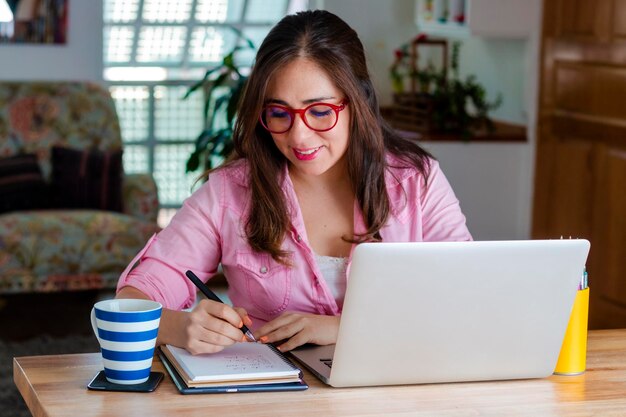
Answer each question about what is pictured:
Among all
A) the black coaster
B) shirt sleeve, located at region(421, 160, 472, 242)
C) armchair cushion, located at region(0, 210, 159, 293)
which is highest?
shirt sleeve, located at region(421, 160, 472, 242)

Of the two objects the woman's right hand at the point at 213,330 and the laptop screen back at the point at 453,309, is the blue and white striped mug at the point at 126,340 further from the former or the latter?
the laptop screen back at the point at 453,309

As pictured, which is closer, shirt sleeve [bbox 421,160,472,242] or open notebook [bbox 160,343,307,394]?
open notebook [bbox 160,343,307,394]

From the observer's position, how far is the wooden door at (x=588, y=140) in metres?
4.15

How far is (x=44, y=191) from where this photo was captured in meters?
4.85

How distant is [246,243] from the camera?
201cm

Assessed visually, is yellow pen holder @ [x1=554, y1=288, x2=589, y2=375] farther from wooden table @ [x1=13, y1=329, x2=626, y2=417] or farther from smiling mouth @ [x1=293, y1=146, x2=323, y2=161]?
smiling mouth @ [x1=293, y1=146, x2=323, y2=161]

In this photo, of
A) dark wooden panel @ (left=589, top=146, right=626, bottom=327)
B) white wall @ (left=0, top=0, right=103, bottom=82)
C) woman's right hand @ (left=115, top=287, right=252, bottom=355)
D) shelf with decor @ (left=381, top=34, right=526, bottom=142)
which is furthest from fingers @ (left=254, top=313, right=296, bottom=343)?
white wall @ (left=0, top=0, right=103, bottom=82)

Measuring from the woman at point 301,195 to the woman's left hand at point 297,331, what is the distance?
0.03m

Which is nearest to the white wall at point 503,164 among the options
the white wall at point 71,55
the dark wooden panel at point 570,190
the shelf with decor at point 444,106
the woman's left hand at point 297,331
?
the shelf with decor at point 444,106

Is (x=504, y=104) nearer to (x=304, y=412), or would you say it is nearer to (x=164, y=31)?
(x=164, y=31)

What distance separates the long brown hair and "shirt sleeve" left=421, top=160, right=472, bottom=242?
0.04 m

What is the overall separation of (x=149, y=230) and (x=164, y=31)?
7.49ft

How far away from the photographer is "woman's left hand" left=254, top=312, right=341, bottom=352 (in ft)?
5.79

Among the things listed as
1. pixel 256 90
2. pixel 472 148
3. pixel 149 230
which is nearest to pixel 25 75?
pixel 149 230
